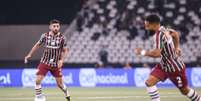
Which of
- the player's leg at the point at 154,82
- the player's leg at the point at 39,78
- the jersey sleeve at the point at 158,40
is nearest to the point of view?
the jersey sleeve at the point at 158,40

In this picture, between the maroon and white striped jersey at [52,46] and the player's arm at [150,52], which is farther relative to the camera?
the maroon and white striped jersey at [52,46]

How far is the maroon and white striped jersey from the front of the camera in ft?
55.4

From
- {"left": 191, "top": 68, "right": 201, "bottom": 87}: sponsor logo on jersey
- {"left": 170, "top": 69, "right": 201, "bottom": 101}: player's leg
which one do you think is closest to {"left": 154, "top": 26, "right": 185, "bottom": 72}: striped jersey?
{"left": 170, "top": 69, "right": 201, "bottom": 101}: player's leg

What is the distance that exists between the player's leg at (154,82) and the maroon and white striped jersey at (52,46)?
13.0 feet

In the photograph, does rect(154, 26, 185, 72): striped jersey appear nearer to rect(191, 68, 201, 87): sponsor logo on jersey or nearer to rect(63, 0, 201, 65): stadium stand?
rect(191, 68, 201, 87): sponsor logo on jersey

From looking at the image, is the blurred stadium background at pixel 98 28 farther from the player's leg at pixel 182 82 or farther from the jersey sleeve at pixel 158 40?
the jersey sleeve at pixel 158 40

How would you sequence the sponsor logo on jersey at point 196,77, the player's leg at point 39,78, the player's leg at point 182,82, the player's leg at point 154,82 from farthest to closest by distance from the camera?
1. the sponsor logo on jersey at point 196,77
2. the player's leg at point 39,78
3. the player's leg at point 182,82
4. the player's leg at point 154,82

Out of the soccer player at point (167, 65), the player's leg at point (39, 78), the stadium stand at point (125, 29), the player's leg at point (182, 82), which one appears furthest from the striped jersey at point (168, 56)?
the stadium stand at point (125, 29)

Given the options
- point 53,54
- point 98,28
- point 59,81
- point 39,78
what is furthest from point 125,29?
point 39,78

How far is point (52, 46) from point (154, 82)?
4.27 meters

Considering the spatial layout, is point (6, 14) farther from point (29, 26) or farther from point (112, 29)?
point (112, 29)

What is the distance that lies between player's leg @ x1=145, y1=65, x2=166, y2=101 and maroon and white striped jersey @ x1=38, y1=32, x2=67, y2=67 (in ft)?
13.0

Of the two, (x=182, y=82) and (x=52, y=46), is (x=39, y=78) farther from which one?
(x=182, y=82)

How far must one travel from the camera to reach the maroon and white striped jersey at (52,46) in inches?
665
